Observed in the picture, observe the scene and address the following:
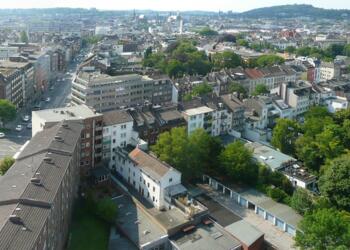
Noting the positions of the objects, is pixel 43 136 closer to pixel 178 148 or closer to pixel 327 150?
pixel 178 148

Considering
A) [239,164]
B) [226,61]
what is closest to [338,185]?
[239,164]

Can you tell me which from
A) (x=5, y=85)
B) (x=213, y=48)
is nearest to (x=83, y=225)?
(x=5, y=85)

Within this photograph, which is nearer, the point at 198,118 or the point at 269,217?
the point at 269,217

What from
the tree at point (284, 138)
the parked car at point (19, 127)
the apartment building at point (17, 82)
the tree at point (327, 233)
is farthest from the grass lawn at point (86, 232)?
the apartment building at point (17, 82)

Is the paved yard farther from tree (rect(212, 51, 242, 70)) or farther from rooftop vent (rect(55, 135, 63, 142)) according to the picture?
tree (rect(212, 51, 242, 70))

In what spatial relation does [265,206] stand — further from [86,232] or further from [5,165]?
[5,165]

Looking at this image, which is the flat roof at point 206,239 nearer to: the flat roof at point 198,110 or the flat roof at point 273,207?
the flat roof at point 273,207
